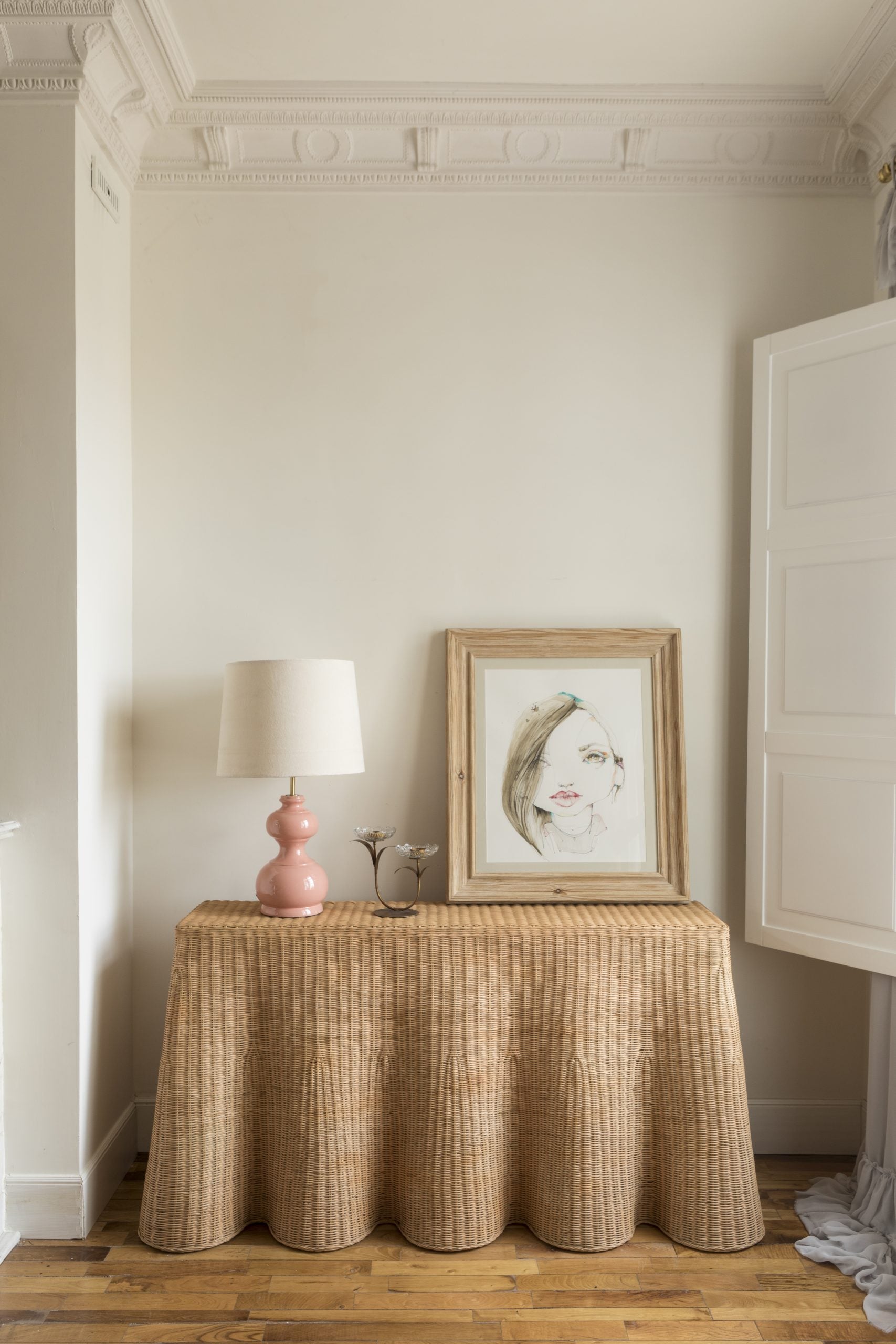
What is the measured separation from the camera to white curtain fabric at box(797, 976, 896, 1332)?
2.15 m

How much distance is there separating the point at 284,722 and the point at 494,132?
5.82 ft

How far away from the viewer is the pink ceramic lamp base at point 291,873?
2312mm

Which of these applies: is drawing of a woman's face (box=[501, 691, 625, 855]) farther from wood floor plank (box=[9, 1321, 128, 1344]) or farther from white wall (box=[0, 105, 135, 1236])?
A: wood floor plank (box=[9, 1321, 128, 1344])

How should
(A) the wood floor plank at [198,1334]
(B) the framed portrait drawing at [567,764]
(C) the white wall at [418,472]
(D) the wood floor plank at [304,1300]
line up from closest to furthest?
(A) the wood floor plank at [198,1334], (D) the wood floor plank at [304,1300], (B) the framed portrait drawing at [567,764], (C) the white wall at [418,472]

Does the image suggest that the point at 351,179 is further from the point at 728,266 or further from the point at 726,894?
the point at 726,894

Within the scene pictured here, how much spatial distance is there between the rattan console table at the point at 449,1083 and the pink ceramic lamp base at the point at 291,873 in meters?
0.08

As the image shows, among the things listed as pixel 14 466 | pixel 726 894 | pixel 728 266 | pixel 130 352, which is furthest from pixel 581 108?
pixel 726 894

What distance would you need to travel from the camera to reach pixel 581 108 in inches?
98.4

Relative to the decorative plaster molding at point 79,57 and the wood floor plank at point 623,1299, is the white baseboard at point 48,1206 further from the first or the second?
the decorative plaster molding at point 79,57

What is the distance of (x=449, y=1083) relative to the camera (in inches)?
86.1

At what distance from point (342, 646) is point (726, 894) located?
1.38m

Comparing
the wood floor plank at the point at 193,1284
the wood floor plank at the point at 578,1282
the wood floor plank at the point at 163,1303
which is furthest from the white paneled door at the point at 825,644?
the wood floor plank at the point at 163,1303

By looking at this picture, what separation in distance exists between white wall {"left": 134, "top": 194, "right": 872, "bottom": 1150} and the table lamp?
0.31 metres

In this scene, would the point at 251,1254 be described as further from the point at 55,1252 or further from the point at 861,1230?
the point at 861,1230
